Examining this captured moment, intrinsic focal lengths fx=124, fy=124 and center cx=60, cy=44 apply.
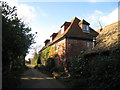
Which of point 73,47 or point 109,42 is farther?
point 73,47

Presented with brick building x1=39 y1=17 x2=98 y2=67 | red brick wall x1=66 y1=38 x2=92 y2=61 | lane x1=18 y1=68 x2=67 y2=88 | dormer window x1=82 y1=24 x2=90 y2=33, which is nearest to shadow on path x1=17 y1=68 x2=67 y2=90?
lane x1=18 y1=68 x2=67 y2=88

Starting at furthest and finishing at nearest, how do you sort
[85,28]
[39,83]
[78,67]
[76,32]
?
[85,28]
[76,32]
[78,67]
[39,83]

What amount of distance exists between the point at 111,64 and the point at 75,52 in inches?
504

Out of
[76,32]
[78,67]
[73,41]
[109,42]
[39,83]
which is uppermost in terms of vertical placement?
[76,32]

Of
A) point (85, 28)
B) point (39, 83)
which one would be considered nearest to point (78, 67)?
point (39, 83)

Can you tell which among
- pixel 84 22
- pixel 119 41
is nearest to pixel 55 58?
pixel 84 22

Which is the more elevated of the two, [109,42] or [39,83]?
[109,42]

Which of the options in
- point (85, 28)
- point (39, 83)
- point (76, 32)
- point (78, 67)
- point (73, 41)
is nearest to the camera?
point (39, 83)

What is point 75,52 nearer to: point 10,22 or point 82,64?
point 82,64

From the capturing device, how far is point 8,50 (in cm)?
834

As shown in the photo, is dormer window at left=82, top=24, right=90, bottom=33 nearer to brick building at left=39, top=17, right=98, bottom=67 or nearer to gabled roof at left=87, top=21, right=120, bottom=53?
brick building at left=39, top=17, right=98, bottom=67

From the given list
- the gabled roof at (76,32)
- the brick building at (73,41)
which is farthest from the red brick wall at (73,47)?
the gabled roof at (76,32)

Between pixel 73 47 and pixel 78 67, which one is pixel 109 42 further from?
pixel 73 47

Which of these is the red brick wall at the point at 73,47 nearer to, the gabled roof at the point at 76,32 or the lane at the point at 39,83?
the gabled roof at the point at 76,32
